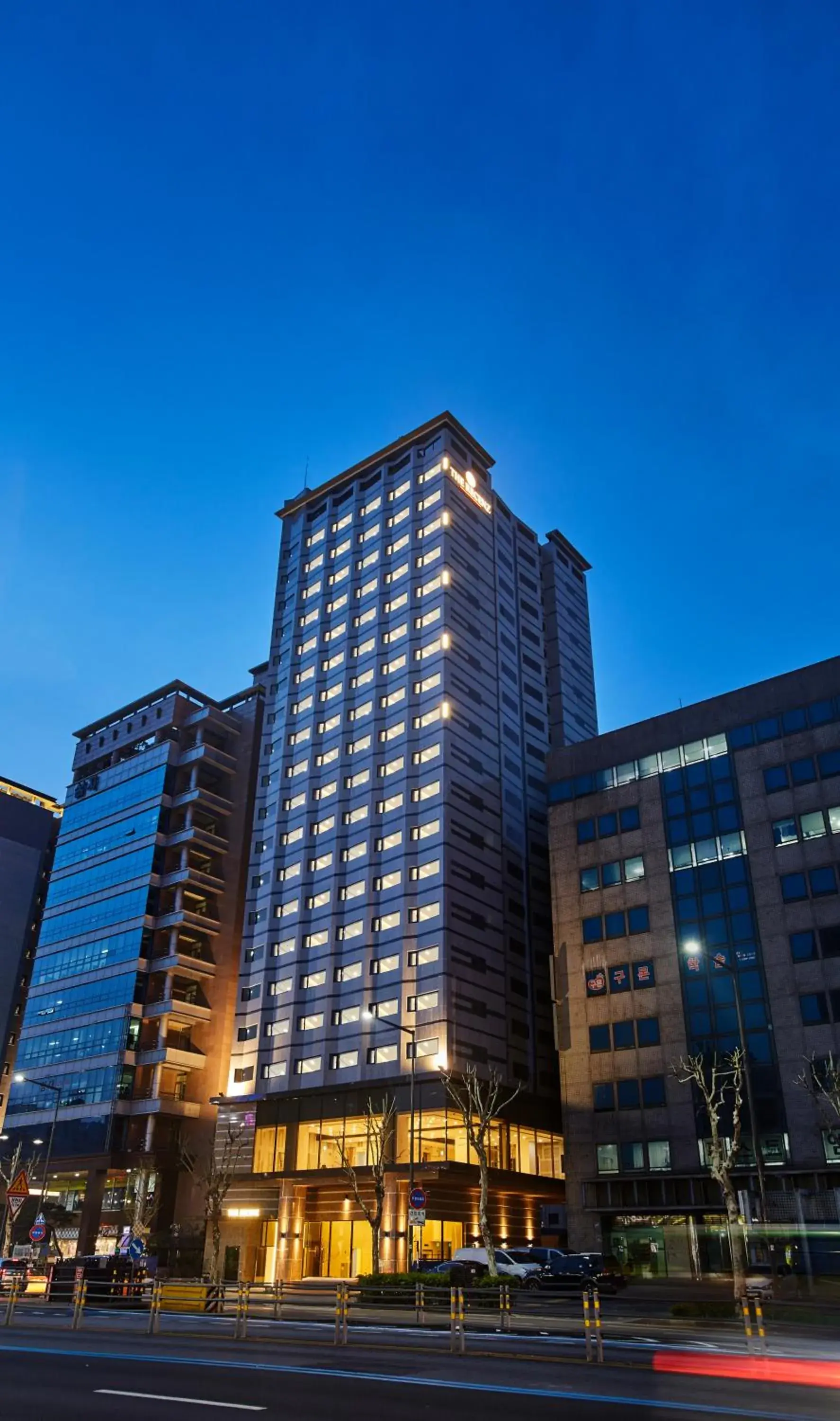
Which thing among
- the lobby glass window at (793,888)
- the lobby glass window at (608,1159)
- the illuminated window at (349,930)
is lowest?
the lobby glass window at (608,1159)

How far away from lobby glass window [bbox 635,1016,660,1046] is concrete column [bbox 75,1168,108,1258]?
49.0 m

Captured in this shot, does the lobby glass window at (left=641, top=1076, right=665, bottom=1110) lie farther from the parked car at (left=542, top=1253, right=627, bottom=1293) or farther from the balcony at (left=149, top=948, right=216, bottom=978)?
the balcony at (left=149, top=948, right=216, bottom=978)

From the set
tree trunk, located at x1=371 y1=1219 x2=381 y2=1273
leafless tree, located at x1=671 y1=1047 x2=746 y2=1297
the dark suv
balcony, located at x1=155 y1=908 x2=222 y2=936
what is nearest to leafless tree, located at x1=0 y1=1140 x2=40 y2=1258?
balcony, located at x1=155 y1=908 x2=222 y2=936

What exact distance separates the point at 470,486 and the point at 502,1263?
69.6 m

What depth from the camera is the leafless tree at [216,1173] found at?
60828 mm

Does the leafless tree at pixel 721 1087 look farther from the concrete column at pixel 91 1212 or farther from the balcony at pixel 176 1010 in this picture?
the concrete column at pixel 91 1212

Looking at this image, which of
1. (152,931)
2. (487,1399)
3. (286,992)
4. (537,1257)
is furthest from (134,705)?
(487,1399)

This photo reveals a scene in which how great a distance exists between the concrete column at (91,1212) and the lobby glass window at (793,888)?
2385 inches

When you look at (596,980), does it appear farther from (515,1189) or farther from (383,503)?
(383,503)

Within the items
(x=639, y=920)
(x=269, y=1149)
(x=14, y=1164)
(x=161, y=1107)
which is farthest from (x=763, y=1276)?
(x=14, y=1164)

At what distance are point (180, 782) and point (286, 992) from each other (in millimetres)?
29712

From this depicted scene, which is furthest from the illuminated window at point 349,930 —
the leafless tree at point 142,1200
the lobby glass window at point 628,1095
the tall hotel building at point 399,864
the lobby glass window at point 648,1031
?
the leafless tree at point 142,1200

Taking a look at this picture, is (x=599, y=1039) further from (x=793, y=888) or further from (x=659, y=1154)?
(x=793, y=888)

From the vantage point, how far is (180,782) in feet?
332
